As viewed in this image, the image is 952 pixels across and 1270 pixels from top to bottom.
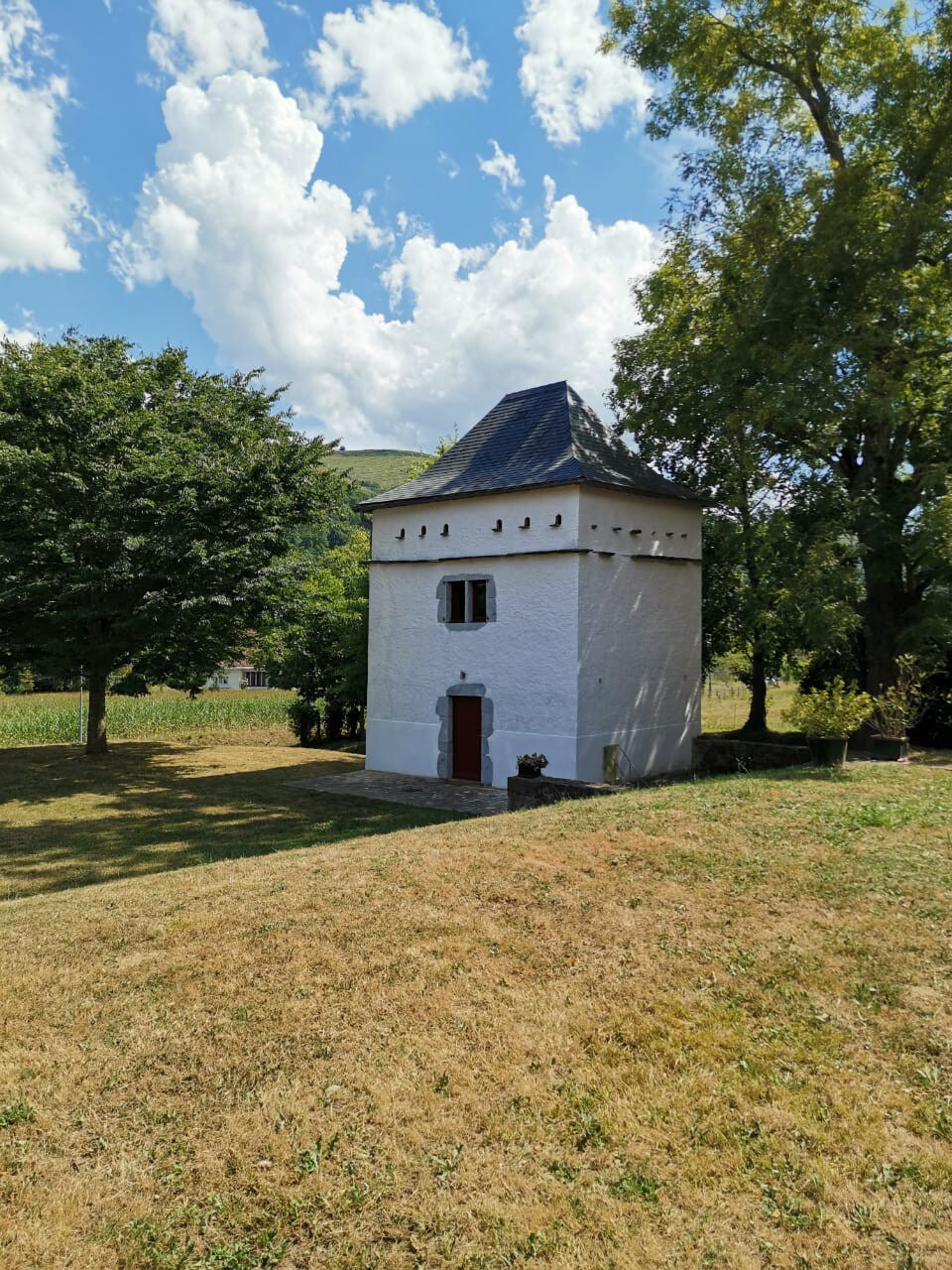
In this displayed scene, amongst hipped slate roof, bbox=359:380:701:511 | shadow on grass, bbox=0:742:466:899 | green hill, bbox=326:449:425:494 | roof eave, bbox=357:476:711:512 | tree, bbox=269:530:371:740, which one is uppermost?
green hill, bbox=326:449:425:494

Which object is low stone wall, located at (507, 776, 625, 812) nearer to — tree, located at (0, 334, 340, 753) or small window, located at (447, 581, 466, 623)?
small window, located at (447, 581, 466, 623)

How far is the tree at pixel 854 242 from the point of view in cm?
1532

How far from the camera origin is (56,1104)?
178 inches

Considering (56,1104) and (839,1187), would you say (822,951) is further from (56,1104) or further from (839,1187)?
(56,1104)

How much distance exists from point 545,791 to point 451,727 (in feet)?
18.9

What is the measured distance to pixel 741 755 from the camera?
16.9 m

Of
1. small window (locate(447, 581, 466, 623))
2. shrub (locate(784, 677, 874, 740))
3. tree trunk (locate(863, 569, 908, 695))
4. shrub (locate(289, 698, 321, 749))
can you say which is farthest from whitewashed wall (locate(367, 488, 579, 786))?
shrub (locate(289, 698, 321, 749))

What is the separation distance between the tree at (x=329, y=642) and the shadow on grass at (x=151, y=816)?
4037 mm

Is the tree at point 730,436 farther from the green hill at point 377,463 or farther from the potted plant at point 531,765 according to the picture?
the green hill at point 377,463

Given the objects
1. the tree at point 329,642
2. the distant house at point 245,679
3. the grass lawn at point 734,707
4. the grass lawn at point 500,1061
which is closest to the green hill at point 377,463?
the distant house at point 245,679

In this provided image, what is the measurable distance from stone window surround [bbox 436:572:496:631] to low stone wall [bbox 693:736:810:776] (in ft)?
18.7

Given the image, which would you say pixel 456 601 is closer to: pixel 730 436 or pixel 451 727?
pixel 451 727

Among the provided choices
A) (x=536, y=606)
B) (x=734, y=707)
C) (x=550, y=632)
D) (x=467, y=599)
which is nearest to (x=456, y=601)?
(x=467, y=599)

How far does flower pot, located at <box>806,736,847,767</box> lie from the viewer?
12.8m
